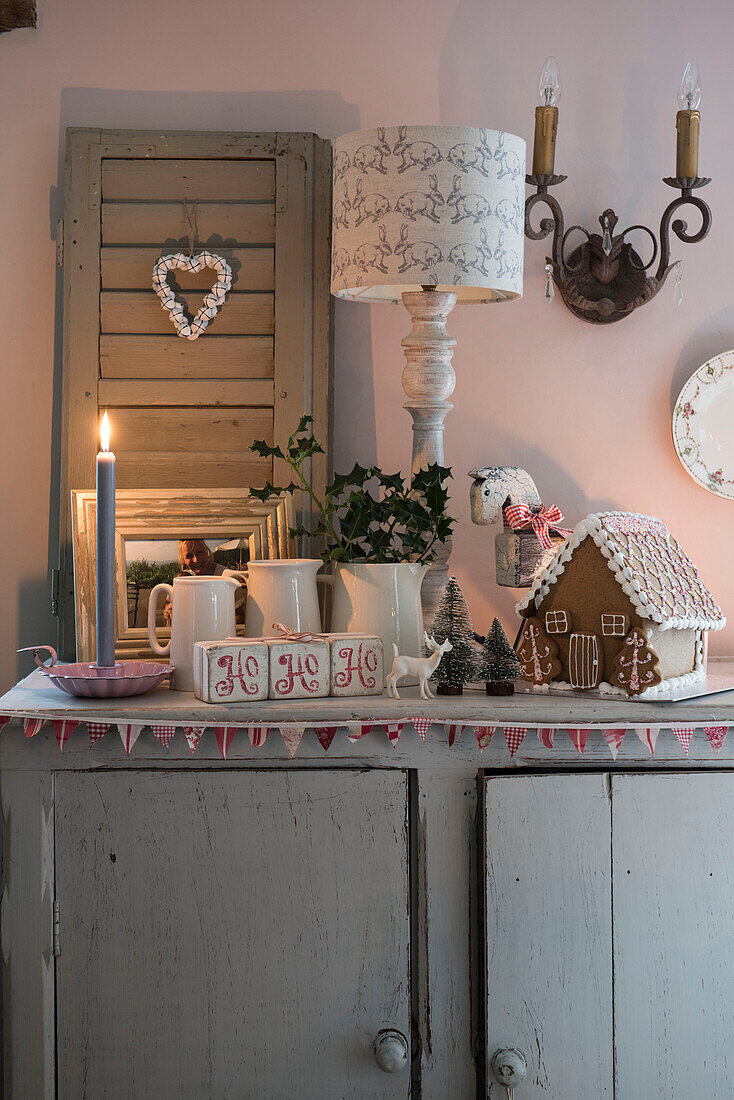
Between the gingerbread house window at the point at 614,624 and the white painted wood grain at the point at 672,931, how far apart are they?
0.18 m

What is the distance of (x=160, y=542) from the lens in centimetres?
146

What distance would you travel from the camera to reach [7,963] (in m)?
1.15

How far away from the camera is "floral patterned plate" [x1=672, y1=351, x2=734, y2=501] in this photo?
1634 millimetres

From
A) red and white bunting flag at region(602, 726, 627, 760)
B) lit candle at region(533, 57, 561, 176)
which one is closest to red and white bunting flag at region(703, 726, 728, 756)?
red and white bunting flag at region(602, 726, 627, 760)

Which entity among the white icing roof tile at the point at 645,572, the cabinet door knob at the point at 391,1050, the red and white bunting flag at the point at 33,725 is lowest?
the cabinet door knob at the point at 391,1050

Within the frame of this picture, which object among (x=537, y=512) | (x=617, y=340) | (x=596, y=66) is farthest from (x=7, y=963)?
(x=596, y=66)

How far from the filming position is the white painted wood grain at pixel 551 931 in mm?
1170

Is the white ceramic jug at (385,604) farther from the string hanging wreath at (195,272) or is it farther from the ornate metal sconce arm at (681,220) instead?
the ornate metal sconce arm at (681,220)

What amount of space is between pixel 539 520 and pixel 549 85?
0.72 m

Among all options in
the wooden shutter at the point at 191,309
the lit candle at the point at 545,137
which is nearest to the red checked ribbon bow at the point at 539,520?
the wooden shutter at the point at 191,309

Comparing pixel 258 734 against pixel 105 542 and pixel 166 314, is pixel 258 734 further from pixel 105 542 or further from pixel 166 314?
pixel 166 314

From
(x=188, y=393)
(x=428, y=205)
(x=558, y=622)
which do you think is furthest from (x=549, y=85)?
(x=558, y=622)

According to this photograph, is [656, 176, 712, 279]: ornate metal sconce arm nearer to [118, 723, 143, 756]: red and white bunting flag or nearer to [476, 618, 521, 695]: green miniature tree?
[476, 618, 521, 695]: green miniature tree

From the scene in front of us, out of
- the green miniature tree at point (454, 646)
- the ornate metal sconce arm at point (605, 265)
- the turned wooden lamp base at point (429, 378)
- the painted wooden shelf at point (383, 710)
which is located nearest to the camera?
the painted wooden shelf at point (383, 710)
